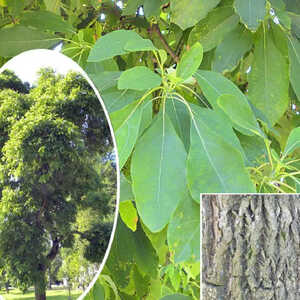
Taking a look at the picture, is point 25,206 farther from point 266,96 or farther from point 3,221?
point 266,96

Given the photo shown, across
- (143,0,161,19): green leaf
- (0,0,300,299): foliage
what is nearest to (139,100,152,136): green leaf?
(0,0,300,299): foliage

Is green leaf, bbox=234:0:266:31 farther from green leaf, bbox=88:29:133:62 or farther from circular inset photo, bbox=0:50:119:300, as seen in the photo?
circular inset photo, bbox=0:50:119:300

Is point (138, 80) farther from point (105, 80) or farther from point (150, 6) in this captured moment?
point (150, 6)

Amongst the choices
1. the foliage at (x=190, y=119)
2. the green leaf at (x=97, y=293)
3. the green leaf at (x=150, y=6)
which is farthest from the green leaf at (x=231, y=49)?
the green leaf at (x=97, y=293)

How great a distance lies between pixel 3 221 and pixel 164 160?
0.50 ft

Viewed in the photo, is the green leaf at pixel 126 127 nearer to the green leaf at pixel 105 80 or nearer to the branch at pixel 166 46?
the green leaf at pixel 105 80

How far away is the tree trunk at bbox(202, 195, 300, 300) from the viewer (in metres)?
0.31

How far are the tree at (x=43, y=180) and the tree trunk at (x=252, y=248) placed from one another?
0.11 metres

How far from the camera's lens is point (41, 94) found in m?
0.40

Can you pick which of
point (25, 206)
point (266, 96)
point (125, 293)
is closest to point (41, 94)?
point (25, 206)

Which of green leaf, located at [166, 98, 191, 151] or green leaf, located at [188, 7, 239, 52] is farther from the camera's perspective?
green leaf, located at [188, 7, 239, 52]

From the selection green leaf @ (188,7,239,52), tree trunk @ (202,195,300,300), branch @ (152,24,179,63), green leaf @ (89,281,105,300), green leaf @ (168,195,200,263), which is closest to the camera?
tree trunk @ (202,195,300,300)

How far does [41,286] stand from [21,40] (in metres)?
0.46

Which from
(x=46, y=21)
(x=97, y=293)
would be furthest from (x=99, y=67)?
(x=97, y=293)
